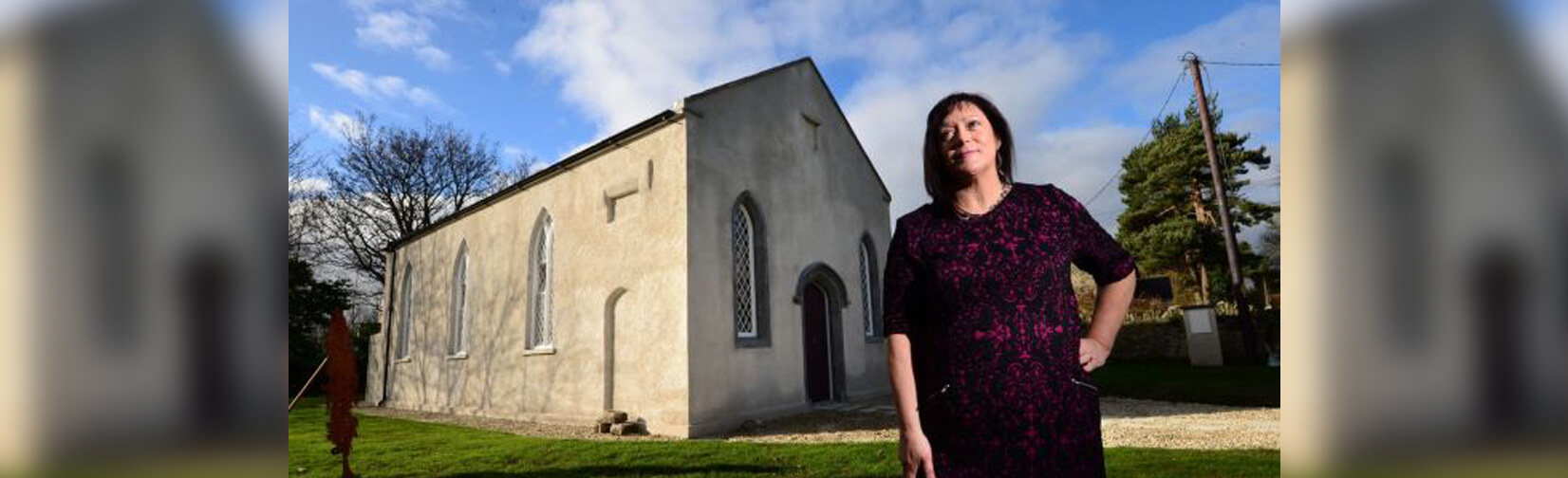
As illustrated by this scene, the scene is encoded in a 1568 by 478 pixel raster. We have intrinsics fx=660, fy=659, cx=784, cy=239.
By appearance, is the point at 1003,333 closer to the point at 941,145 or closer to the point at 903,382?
the point at 903,382

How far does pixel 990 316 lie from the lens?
1826 mm

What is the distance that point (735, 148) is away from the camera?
12.2 meters

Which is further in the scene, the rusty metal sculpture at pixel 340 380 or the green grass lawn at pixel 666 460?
the green grass lawn at pixel 666 460

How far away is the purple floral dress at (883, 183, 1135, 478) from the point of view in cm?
178

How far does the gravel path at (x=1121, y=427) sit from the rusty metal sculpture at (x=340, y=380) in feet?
17.7

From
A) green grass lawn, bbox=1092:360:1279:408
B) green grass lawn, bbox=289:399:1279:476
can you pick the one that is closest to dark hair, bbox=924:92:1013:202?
green grass lawn, bbox=289:399:1279:476

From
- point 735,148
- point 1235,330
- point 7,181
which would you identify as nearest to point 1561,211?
point 7,181

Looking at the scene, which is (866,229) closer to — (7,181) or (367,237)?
(7,181)

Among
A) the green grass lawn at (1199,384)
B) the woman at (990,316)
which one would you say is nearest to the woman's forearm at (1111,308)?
the woman at (990,316)

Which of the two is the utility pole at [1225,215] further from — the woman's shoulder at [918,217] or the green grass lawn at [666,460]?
the woman's shoulder at [918,217]

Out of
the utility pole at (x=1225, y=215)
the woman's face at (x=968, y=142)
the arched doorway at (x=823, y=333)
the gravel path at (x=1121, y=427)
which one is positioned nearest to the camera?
the woman's face at (x=968, y=142)

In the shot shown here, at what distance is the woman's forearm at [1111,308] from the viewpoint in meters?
1.97

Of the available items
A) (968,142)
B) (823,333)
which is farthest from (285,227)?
(823,333)

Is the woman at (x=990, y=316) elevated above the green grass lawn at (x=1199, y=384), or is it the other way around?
the woman at (x=990, y=316)
